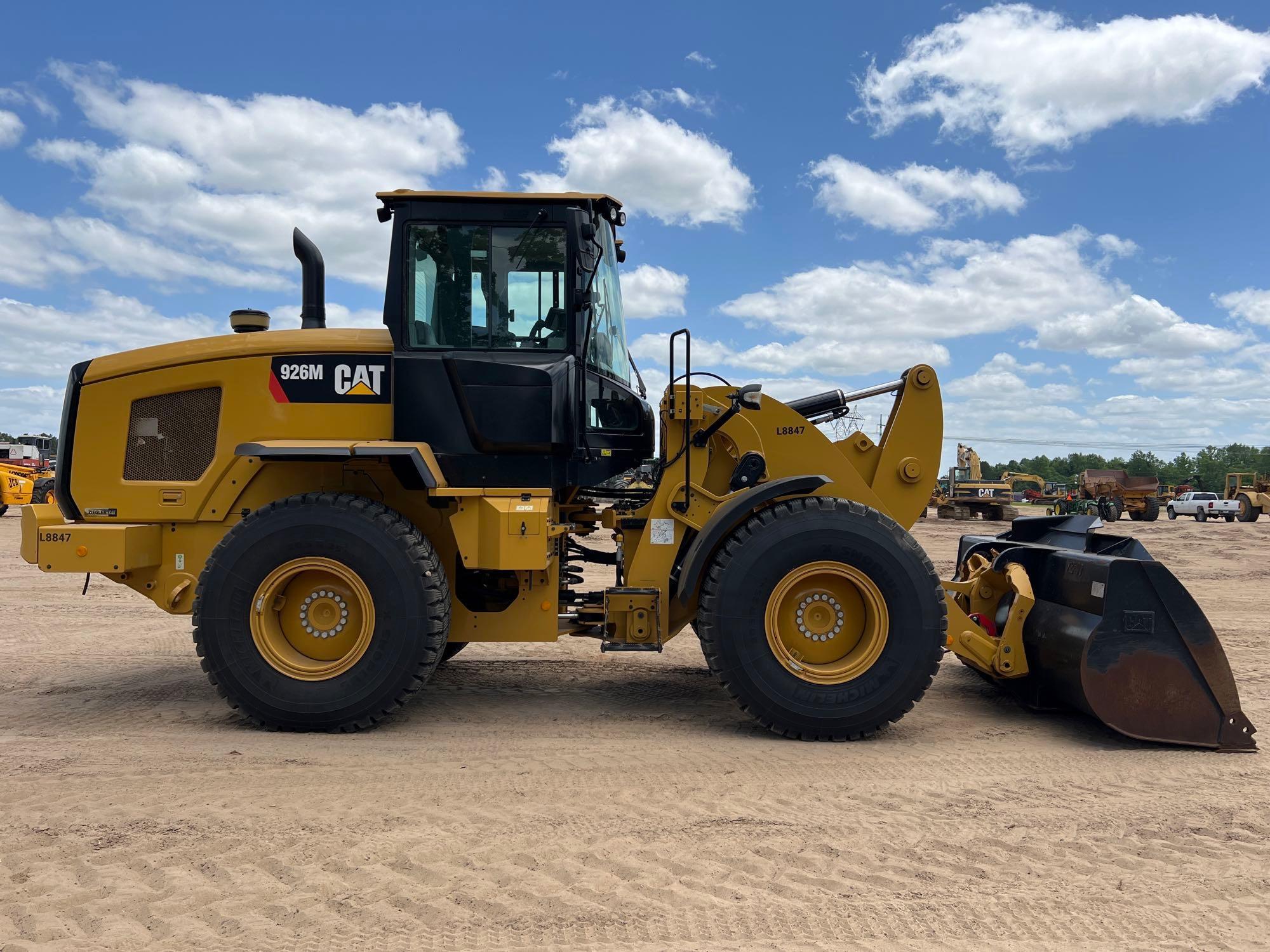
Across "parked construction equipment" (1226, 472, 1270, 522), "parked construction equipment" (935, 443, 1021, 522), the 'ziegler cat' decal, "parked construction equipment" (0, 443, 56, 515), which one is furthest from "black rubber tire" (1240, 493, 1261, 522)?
"parked construction equipment" (0, 443, 56, 515)

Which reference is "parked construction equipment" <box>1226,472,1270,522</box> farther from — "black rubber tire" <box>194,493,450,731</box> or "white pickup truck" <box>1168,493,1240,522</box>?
"black rubber tire" <box>194,493,450,731</box>

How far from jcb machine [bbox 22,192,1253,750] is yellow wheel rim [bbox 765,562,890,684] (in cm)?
2

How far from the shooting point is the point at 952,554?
59.4ft

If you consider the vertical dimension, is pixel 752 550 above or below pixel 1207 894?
above

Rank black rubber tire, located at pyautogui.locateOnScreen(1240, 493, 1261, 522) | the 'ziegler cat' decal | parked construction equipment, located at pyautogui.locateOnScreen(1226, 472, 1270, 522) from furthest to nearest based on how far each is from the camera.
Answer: parked construction equipment, located at pyautogui.locateOnScreen(1226, 472, 1270, 522), black rubber tire, located at pyautogui.locateOnScreen(1240, 493, 1261, 522), the 'ziegler cat' decal

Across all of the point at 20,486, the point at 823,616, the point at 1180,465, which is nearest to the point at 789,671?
the point at 823,616

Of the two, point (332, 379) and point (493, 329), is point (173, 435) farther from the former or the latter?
point (493, 329)

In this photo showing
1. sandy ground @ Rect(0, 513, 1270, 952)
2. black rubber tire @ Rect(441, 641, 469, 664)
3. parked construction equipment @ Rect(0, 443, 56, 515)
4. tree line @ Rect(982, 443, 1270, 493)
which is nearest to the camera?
sandy ground @ Rect(0, 513, 1270, 952)

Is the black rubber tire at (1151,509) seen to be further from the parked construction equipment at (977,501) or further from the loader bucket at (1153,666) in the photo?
the loader bucket at (1153,666)

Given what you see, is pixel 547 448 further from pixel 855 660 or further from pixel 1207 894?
pixel 1207 894

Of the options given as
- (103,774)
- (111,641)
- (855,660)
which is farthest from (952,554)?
(103,774)

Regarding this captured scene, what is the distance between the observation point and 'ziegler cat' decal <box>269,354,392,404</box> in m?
5.21

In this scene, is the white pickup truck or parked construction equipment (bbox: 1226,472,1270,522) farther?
the white pickup truck

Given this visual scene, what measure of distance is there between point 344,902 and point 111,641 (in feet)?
20.7
